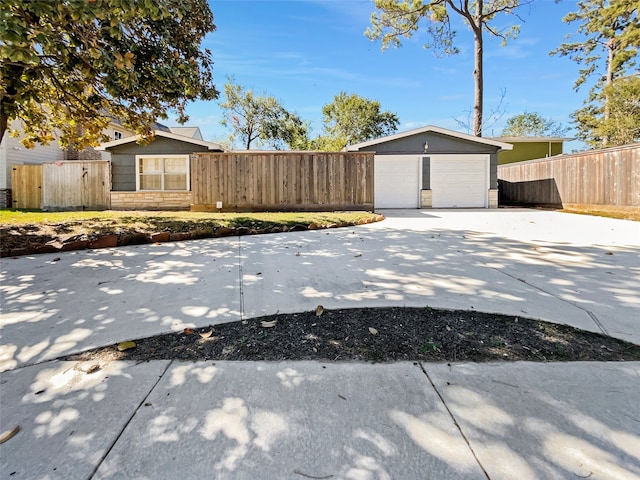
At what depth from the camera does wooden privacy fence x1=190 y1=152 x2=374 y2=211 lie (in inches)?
424

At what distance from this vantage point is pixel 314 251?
4.95 m

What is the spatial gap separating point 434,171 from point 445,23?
7.90 meters

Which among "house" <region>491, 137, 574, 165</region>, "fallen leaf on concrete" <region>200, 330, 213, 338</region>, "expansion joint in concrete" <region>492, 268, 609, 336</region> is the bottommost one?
"fallen leaf on concrete" <region>200, 330, 213, 338</region>

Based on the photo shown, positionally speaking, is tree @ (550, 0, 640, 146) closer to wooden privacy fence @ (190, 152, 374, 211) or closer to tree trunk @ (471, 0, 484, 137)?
tree trunk @ (471, 0, 484, 137)

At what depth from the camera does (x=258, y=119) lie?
2564 centimetres

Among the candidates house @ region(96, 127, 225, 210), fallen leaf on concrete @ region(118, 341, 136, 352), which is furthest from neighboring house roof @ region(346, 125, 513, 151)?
fallen leaf on concrete @ region(118, 341, 136, 352)

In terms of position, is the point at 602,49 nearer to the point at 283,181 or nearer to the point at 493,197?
the point at 493,197

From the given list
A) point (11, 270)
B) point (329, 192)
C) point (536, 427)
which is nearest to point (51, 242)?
point (11, 270)

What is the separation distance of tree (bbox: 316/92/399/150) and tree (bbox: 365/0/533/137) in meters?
12.0

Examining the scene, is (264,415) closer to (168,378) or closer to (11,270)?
(168,378)

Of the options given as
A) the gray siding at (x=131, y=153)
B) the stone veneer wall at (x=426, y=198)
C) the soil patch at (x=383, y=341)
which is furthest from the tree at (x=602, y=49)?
the soil patch at (x=383, y=341)

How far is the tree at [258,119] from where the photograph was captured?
981 inches

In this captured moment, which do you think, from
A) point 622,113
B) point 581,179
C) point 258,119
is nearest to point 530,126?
point 622,113

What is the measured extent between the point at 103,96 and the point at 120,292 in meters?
5.40
